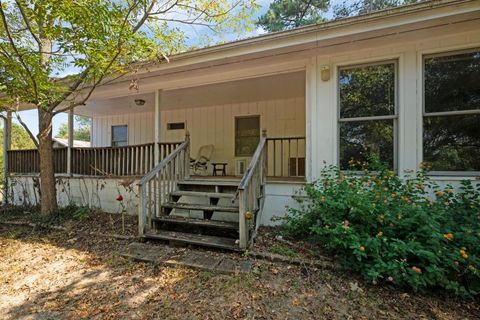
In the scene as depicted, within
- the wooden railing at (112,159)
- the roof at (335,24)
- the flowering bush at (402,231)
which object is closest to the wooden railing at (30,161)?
the wooden railing at (112,159)

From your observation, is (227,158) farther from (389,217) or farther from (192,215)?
(389,217)

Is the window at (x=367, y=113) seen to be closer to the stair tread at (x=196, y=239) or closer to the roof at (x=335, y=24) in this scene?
the roof at (x=335, y=24)

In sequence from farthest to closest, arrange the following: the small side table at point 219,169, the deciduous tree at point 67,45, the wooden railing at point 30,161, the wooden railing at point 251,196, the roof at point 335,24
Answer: the small side table at point 219,169, the wooden railing at point 30,161, the deciduous tree at point 67,45, the wooden railing at point 251,196, the roof at point 335,24

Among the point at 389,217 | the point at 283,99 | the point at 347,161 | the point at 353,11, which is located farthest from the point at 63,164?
the point at 353,11

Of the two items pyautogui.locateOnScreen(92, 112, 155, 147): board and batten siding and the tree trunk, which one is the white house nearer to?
the tree trunk

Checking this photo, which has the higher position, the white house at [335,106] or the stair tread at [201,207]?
the white house at [335,106]

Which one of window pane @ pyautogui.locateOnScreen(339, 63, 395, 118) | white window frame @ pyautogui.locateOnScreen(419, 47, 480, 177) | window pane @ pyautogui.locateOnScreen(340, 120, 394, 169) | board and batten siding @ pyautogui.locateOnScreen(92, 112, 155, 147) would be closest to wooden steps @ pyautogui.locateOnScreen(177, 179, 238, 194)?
window pane @ pyautogui.locateOnScreen(340, 120, 394, 169)

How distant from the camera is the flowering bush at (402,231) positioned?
100 inches

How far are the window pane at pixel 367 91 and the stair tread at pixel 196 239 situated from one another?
2.65 metres

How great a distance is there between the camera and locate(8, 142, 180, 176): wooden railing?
18.3ft

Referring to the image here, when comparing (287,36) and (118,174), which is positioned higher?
(287,36)

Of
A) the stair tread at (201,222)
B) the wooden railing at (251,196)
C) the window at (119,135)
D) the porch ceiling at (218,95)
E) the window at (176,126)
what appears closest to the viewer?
the wooden railing at (251,196)

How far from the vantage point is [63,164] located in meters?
6.64

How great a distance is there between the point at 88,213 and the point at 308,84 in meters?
4.99
